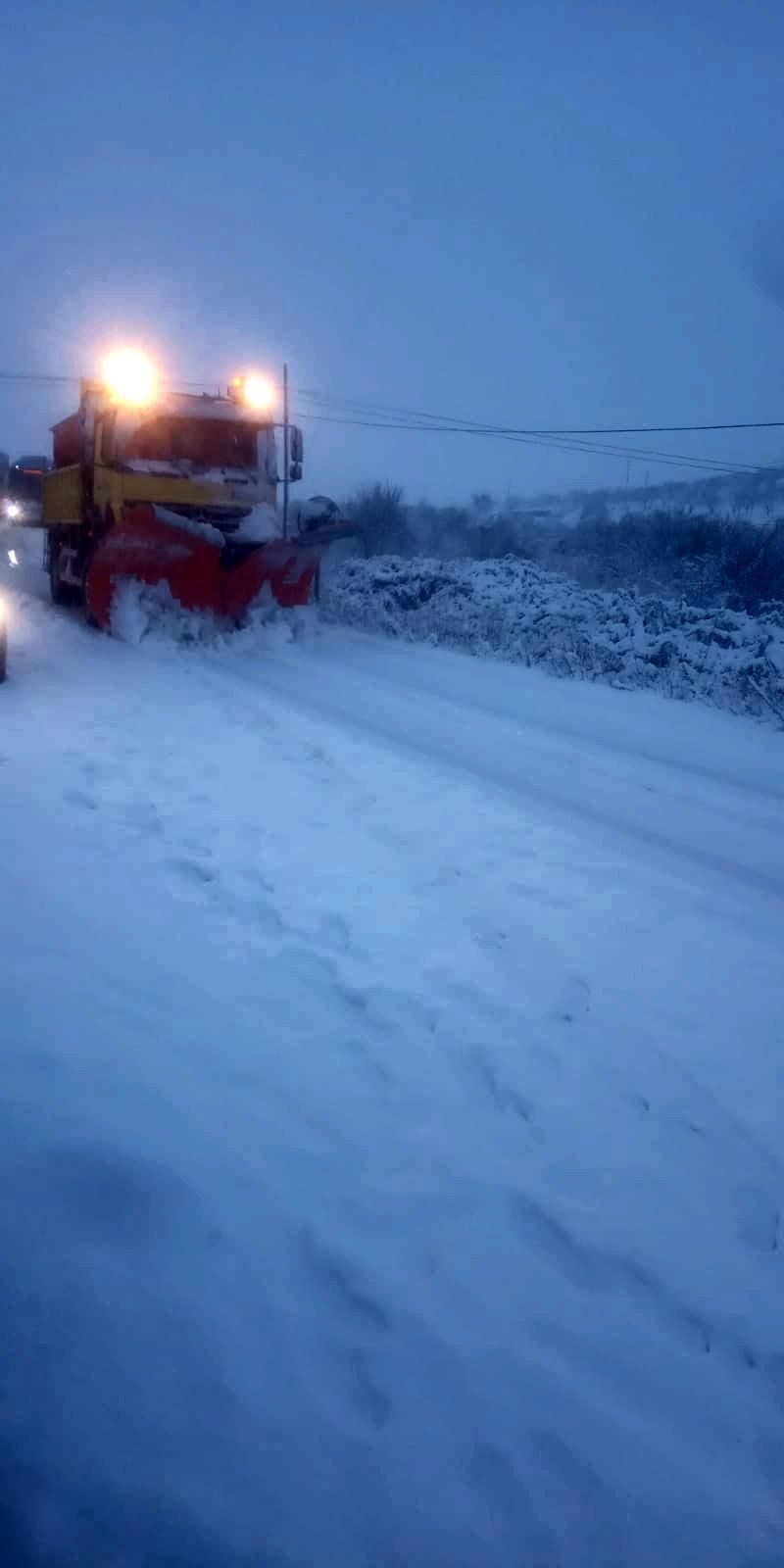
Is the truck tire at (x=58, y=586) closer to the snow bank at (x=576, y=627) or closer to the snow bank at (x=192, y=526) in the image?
the snow bank at (x=192, y=526)

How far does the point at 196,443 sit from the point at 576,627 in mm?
6311

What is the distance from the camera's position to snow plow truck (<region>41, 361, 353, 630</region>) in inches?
410

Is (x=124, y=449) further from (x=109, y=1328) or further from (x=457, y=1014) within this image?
(x=109, y=1328)

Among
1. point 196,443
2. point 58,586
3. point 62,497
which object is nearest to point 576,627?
point 196,443

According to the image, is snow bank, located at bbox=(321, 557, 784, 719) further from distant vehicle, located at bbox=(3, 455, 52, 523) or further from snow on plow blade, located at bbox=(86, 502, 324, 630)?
distant vehicle, located at bbox=(3, 455, 52, 523)

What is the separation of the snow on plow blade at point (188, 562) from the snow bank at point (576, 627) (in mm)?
2881

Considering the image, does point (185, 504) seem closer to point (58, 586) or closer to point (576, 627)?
point (58, 586)

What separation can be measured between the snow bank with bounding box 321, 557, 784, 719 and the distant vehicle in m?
6.37

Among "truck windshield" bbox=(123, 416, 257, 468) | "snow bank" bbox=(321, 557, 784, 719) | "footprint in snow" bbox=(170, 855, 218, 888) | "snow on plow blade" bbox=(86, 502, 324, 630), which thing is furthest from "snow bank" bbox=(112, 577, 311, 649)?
"footprint in snow" bbox=(170, 855, 218, 888)

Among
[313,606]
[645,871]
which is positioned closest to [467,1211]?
[645,871]

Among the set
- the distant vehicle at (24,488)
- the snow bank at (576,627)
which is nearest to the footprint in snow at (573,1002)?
the snow bank at (576,627)

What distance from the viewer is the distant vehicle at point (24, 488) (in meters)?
17.3

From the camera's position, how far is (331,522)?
12.4 meters

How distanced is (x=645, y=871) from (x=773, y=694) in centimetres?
574
